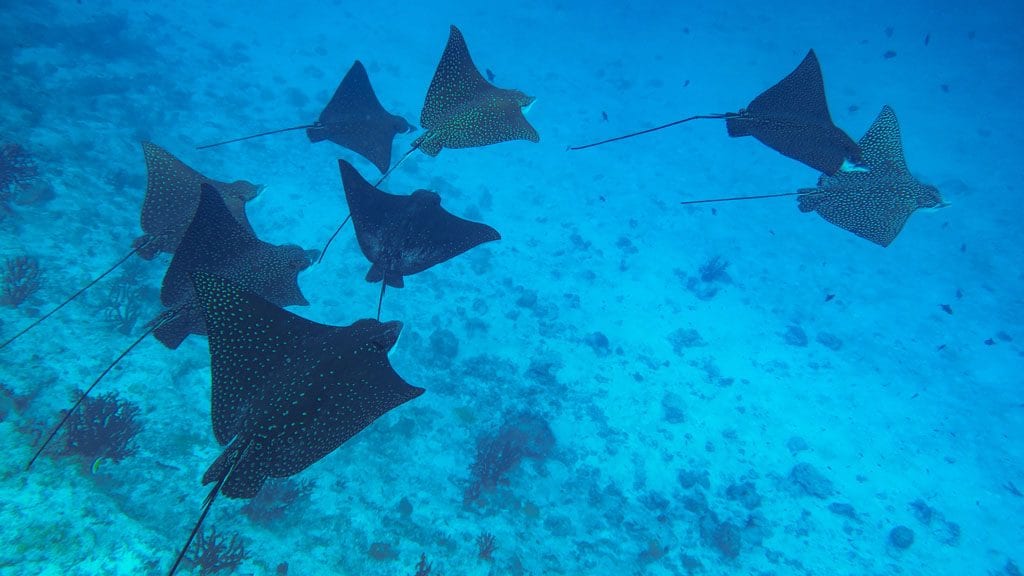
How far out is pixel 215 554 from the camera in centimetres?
587

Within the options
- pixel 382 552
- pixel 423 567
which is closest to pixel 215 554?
pixel 382 552

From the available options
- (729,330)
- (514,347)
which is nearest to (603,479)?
(514,347)

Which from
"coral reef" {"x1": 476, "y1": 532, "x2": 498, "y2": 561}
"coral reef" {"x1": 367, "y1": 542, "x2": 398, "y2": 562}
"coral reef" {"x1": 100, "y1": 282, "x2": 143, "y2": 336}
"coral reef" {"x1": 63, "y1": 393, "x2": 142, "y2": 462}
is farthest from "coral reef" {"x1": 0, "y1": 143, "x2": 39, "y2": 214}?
"coral reef" {"x1": 476, "y1": 532, "x2": 498, "y2": 561}

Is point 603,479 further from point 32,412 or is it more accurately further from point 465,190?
point 465,190

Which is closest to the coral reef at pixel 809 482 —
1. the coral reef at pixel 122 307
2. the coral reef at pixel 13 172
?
the coral reef at pixel 122 307

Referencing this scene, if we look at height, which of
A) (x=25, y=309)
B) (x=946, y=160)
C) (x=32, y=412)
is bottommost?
(x=32, y=412)

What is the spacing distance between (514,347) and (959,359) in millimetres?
15638

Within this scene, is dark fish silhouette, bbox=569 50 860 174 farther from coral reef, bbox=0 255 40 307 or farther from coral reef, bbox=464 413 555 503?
coral reef, bbox=0 255 40 307

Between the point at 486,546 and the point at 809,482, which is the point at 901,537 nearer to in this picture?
the point at 809,482

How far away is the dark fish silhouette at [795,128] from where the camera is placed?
582cm

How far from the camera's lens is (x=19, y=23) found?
1512 centimetres

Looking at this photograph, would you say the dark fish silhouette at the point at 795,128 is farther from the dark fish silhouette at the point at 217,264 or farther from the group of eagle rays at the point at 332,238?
the dark fish silhouette at the point at 217,264

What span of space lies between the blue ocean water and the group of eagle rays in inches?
57.7

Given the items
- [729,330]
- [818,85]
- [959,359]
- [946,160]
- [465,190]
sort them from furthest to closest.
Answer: [946,160] → [465,190] → [959,359] → [729,330] → [818,85]
